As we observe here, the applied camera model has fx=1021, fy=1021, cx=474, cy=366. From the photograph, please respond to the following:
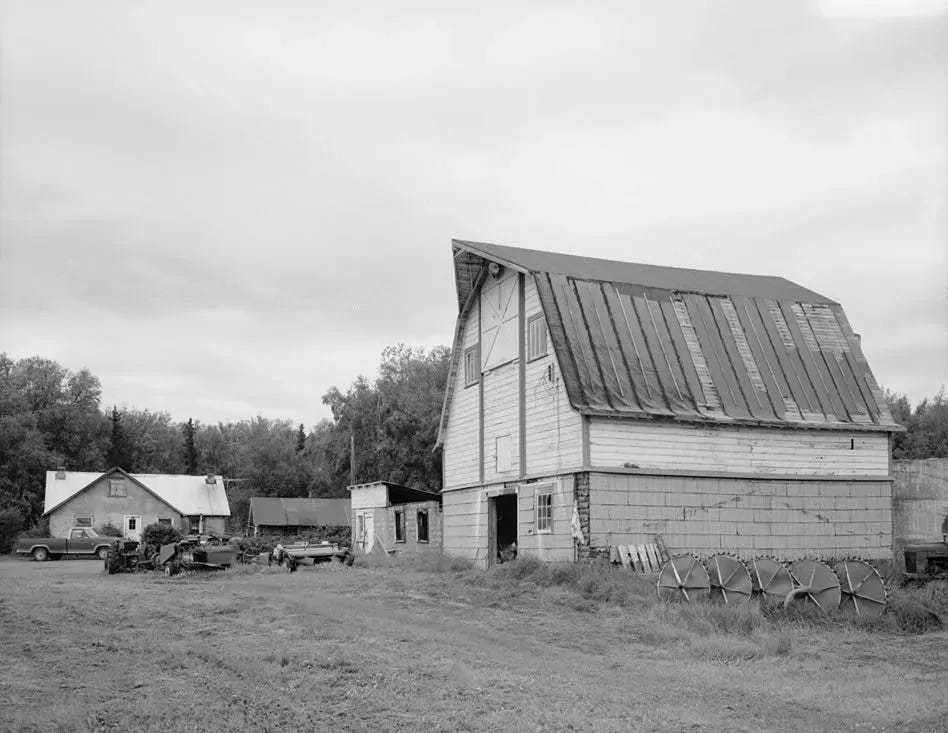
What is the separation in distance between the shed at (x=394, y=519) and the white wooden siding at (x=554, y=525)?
8706 millimetres

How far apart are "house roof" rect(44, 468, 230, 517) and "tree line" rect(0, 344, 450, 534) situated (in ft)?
9.84

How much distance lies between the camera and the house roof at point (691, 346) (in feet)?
85.5

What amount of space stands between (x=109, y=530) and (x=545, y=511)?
131 ft

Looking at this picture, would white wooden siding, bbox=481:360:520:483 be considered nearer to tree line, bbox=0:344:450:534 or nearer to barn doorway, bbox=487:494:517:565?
barn doorway, bbox=487:494:517:565

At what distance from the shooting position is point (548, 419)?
2662cm

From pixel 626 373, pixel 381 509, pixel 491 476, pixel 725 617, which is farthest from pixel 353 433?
pixel 725 617

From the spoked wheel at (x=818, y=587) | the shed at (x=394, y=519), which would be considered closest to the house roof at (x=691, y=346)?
the spoked wheel at (x=818, y=587)

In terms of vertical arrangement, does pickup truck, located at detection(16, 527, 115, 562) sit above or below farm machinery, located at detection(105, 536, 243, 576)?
below

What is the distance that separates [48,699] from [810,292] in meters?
27.8

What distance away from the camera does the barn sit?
25250 millimetres

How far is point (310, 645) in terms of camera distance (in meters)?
14.1

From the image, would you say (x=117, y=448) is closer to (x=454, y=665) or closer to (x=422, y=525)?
(x=422, y=525)

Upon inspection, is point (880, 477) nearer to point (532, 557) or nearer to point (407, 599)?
point (532, 557)

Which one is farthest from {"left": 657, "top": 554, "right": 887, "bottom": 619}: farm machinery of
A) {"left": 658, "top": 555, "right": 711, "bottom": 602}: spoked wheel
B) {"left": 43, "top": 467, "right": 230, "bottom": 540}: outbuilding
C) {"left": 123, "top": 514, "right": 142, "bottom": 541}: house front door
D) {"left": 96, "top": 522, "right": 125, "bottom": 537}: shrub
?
{"left": 123, "top": 514, "right": 142, "bottom": 541}: house front door
